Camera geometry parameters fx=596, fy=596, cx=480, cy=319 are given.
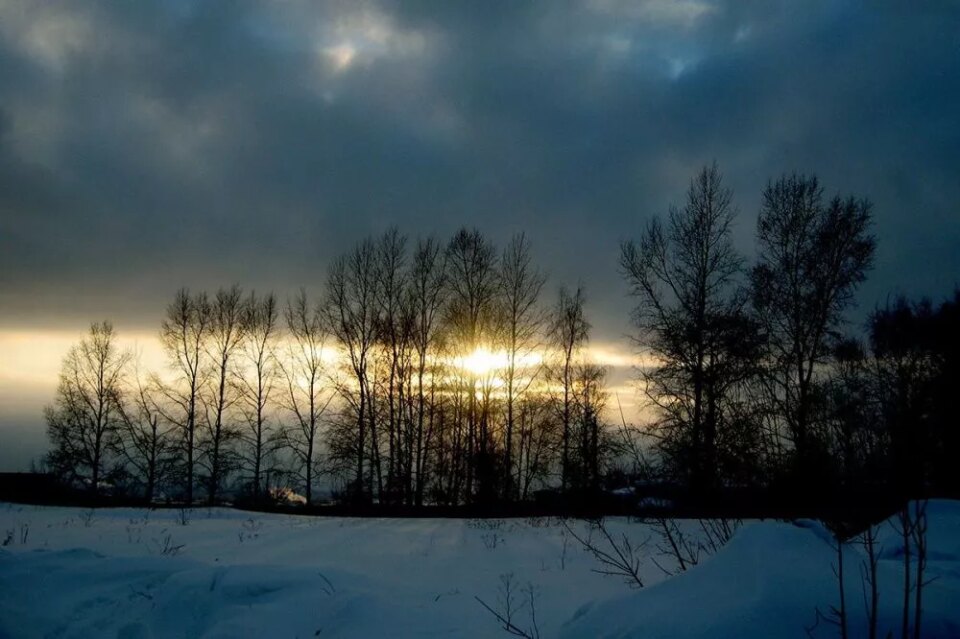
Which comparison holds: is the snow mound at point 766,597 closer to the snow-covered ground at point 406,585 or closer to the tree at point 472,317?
the snow-covered ground at point 406,585

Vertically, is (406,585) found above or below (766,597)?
below

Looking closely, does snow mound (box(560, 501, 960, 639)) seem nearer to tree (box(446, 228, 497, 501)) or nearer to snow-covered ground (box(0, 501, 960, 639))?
snow-covered ground (box(0, 501, 960, 639))

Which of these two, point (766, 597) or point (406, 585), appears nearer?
point (766, 597)

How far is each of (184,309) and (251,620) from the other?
31.9 m

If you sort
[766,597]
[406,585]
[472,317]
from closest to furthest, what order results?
[766,597] → [406,585] → [472,317]

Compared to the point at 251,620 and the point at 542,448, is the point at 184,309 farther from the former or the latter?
the point at 251,620

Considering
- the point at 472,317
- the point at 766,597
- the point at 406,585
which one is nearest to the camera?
the point at 766,597

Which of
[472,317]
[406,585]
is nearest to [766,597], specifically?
[406,585]

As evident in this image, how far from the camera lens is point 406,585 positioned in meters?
6.95

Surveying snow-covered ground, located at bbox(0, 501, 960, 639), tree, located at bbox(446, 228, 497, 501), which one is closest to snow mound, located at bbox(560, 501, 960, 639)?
snow-covered ground, located at bbox(0, 501, 960, 639)

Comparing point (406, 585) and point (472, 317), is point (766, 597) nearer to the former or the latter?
point (406, 585)

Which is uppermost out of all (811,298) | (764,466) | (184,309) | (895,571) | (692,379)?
(184,309)

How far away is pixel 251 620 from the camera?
554 cm

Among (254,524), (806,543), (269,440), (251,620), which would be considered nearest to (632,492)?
(806,543)
